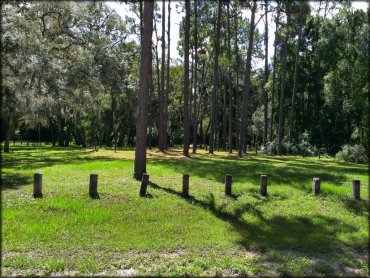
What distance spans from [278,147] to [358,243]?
2697 cm

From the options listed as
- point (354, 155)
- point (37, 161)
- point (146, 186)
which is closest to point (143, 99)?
point (146, 186)

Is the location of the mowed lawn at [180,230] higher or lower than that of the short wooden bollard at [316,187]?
lower

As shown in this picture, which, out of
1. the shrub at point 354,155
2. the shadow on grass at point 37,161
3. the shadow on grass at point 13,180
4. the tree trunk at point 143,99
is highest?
the tree trunk at point 143,99

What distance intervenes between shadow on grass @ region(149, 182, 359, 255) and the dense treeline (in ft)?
20.2

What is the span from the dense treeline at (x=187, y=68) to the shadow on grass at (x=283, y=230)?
6146 mm

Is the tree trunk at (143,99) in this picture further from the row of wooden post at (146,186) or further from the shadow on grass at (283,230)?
the shadow on grass at (283,230)

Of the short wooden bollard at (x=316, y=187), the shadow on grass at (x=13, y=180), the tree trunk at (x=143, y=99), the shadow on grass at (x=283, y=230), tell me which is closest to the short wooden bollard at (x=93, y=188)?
the shadow on grass at (x=283, y=230)

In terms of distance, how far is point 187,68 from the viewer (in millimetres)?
27359

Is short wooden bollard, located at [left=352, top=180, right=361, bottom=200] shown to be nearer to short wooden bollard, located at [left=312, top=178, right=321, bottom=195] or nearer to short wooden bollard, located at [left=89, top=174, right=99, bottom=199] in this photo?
short wooden bollard, located at [left=312, top=178, right=321, bottom=195]

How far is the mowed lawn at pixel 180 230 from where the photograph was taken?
6.84 metres

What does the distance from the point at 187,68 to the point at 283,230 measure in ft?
63.6

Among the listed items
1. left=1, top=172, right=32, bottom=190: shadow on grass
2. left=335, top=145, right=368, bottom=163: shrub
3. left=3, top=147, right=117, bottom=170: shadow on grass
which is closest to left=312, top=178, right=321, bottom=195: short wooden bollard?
left=1, top=172, right=32, bottom=190: shadow on grass

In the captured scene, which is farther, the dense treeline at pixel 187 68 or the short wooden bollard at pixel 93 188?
the dense treeline at pixel 187 68

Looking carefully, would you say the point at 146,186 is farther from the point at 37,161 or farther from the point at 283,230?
the point at 37,161
